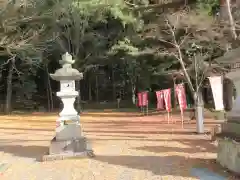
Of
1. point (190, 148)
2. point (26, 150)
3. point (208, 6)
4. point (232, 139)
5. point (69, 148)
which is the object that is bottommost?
point (26, 150)

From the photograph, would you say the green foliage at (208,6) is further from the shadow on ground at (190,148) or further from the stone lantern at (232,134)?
the stone lantern at (232,134)

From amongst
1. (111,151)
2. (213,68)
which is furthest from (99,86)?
(111,151)

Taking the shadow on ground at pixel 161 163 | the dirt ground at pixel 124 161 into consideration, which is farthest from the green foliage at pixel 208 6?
the shadow on ground at pixel 161 163

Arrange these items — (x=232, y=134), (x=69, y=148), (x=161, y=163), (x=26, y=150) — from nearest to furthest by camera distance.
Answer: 1. (x=232, y=134)
2. (x=161, y=163)
3. (x=69, y=148)
4. (x=26, y=150)

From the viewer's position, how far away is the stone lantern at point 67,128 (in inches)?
351

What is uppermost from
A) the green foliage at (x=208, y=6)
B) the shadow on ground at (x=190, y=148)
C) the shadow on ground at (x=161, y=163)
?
the green foliage at (x=208, y=6)

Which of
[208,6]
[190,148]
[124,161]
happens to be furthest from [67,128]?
[208,6]

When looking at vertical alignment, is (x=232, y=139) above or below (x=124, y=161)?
above

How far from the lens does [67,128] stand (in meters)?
9.21

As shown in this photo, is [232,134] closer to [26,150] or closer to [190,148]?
[190,148]

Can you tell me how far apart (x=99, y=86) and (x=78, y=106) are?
10749 mm

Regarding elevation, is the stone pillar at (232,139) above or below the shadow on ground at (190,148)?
above

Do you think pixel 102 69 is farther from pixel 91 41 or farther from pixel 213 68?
pixel 213 68

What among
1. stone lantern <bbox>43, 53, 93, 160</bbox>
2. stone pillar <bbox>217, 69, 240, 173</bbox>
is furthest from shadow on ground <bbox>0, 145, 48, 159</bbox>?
stone pillar <bbox>217, 69, 240, 173</bbox>
